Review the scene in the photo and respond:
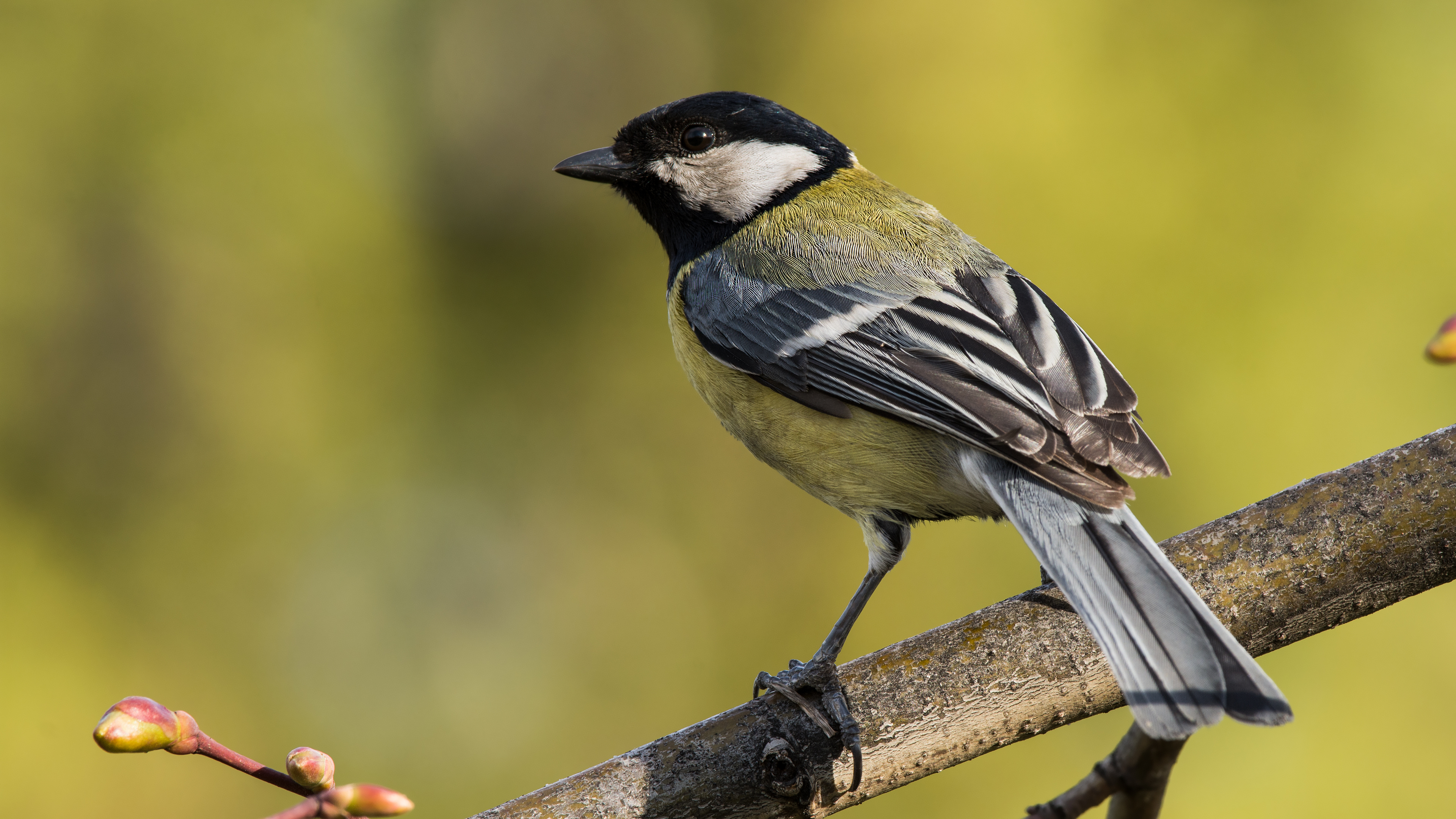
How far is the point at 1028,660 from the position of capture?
1881 mm

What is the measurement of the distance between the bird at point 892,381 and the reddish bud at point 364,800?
0.81m

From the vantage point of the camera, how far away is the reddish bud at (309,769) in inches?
56.2

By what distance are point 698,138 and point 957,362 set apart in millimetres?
1185

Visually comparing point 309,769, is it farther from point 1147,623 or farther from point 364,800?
point 1147,623

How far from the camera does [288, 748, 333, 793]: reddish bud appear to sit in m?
1.43

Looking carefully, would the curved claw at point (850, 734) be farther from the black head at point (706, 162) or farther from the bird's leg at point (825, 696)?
the black head at point (706, 162)

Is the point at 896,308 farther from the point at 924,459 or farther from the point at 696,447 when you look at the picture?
the point at 696,447

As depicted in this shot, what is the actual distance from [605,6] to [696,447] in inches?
72.3

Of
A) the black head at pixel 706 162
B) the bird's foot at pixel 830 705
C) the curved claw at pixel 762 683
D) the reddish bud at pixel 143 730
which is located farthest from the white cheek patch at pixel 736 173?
the reddish bud at pixel 143 730

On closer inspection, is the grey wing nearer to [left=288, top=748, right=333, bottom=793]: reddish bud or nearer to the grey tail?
the grey tail

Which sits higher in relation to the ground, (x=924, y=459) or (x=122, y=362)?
(x=122, y=362)

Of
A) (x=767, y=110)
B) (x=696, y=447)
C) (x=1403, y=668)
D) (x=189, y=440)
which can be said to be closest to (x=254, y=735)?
(x=189, y=440)

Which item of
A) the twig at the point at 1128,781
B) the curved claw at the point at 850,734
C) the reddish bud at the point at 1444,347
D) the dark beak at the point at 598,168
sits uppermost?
the dark beak at the point at 598,168

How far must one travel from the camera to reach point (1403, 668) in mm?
3496
